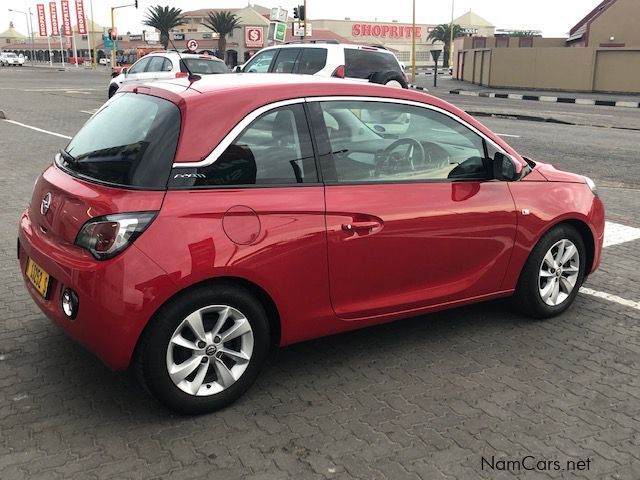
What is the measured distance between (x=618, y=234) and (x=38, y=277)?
17.9ft

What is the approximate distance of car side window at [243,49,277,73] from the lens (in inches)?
522

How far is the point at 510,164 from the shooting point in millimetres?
3973

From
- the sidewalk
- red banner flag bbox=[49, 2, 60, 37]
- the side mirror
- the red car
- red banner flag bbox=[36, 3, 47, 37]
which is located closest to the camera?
the red car

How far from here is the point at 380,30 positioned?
94438mm

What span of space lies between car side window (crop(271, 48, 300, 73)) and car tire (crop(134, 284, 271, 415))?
1041cm

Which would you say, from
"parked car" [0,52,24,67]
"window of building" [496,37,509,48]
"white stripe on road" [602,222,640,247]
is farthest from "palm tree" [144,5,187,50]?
"white stripe on road" [602,222,640,247]

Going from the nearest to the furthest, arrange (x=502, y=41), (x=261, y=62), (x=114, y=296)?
(x=114, y=296), (x=261, y=62), (x=502, y=41)

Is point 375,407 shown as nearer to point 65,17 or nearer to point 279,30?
point 279,30

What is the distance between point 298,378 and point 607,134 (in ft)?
43.7

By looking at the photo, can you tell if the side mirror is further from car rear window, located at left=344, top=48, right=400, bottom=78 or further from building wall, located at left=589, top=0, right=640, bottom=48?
building wall, located at left=589, top=0, right=640, bottom=48

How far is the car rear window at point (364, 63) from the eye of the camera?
506 inches

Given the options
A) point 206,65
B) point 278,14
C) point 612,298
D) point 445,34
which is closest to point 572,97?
point 278,14

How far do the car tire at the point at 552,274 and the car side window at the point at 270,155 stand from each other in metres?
1.70


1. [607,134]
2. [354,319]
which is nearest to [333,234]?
[354,319]
